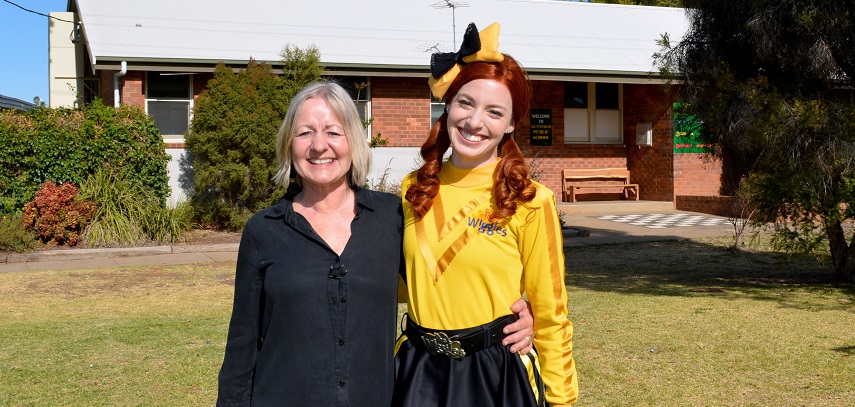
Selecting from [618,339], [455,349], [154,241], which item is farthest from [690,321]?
[154,241]

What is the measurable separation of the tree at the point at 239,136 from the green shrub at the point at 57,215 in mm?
2367

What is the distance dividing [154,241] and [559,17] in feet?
44.3

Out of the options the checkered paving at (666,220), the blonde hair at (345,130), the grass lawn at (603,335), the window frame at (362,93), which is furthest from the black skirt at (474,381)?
the window frame at (362,93)

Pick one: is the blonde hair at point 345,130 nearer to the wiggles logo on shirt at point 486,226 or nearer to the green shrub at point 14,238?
the wiggles logo on shirt at point 486,226

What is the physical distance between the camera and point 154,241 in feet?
45.8

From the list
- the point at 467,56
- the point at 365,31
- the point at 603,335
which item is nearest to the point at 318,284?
the point at 467,56

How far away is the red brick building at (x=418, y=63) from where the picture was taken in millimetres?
17625

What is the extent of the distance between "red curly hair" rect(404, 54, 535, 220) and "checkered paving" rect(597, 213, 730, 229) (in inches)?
559

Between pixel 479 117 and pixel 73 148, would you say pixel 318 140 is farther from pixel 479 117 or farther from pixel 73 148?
pixel 73 148

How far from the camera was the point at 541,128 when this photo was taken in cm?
2094

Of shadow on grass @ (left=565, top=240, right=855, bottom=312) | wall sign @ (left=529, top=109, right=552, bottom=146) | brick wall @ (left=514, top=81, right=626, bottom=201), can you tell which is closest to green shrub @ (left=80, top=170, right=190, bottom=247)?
shadow on grass @ (left=565, top=240, right=855, bottom=312)

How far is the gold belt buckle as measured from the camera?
2.95 m

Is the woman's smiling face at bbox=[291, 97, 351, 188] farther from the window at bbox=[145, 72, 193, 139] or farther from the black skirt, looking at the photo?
the window at bbox=[145, 72, 193, 139]

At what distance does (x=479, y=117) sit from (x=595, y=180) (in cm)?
1893
